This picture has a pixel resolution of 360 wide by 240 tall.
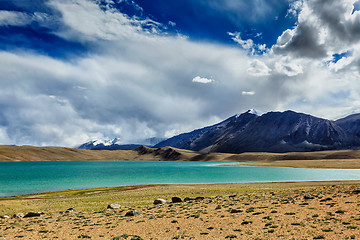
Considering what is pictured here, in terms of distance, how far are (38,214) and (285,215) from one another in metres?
27.0

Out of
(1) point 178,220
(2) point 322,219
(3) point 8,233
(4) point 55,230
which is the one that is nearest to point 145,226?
(1) point 178,220

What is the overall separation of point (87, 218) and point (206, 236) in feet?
48.4

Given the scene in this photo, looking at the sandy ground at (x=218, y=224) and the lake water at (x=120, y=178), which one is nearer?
the sandy ground at (x=218, y=224)

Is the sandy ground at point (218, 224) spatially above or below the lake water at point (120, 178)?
above

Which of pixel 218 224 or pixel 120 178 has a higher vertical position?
pixel 218 224

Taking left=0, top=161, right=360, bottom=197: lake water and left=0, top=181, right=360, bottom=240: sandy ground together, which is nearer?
left=0, top=181, right=360, bottom=240: sandy ground

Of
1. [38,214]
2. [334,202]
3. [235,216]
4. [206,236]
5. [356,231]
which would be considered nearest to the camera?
[356,231]

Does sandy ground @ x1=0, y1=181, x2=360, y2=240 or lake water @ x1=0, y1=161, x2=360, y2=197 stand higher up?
sandy ground @ x1=0, y1=181, x2=360, y2=240

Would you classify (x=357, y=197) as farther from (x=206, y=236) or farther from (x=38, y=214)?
(x=38, y=214)

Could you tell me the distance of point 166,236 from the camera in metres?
18.5

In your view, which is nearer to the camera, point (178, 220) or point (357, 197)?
point (178, 220)

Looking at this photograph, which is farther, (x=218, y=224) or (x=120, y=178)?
(x=120, y=178)

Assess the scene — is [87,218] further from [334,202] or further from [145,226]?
[334,202]

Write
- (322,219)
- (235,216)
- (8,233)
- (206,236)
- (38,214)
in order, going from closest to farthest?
1. (206,236)
2. (322,219)
3. (8,233)
4. (235,216)
5. (38,214)
